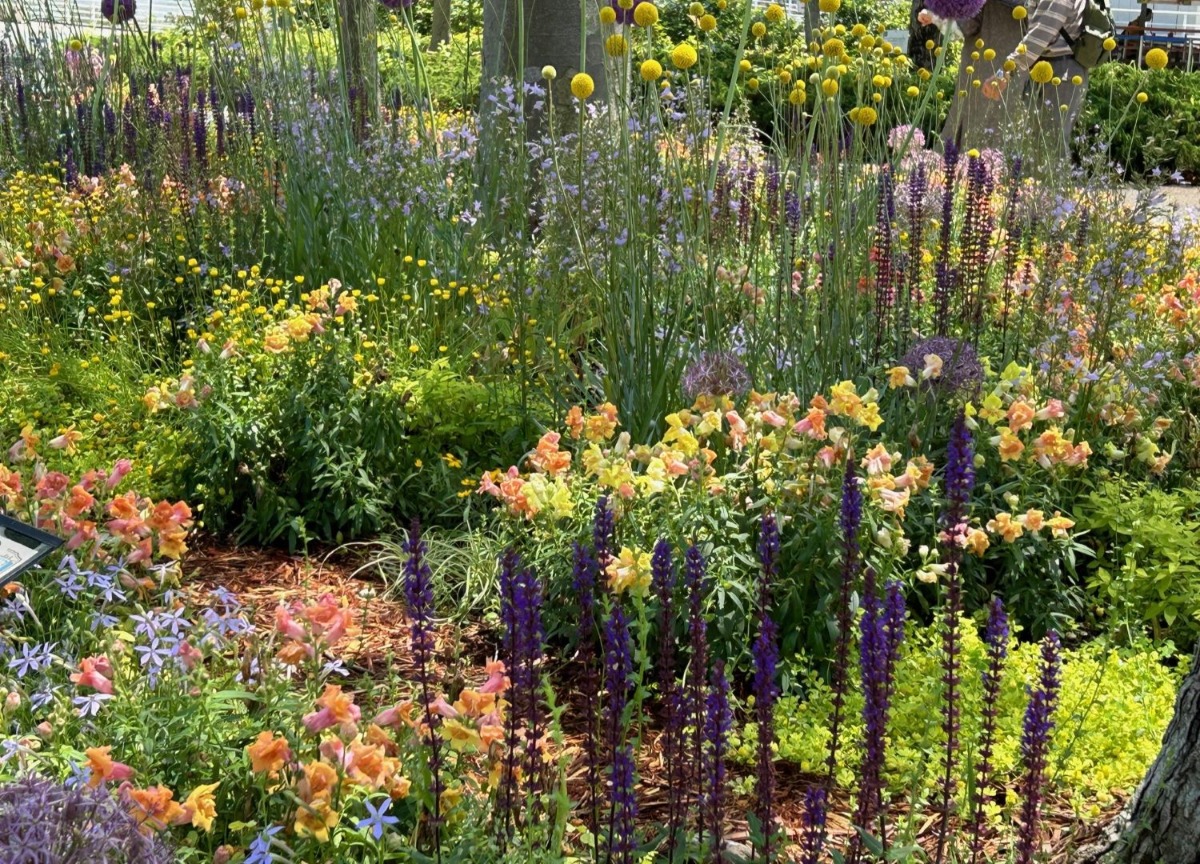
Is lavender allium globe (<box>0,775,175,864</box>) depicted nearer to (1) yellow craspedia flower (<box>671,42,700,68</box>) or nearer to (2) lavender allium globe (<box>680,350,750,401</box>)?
(2) lavender allium globe (<box>680,350,750,401</box>)

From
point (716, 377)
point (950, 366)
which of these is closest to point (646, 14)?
point (716, 377)

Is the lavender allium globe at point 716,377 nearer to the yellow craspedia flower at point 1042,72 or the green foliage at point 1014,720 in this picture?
the green foliage at point 1014,720

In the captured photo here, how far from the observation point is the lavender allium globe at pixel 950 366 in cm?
357

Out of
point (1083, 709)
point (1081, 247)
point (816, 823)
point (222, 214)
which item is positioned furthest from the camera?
point (222, 214)

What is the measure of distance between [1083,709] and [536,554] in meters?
1.37

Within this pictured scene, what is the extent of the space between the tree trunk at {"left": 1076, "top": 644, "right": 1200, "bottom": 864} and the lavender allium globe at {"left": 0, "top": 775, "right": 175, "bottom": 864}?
61.6 inches

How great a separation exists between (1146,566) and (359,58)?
417 cm

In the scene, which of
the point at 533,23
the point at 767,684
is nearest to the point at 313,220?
the point at 533,23

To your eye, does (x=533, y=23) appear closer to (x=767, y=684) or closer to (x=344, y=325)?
(x=344, y=325)

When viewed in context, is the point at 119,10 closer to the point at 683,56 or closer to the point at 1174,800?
the point at 683,56

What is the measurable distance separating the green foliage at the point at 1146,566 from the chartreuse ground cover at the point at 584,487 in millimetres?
15

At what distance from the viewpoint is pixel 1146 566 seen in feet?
11.3

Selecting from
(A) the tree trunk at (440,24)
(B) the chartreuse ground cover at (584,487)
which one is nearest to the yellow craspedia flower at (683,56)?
(B) the chartreuse ground cover at (584,487)

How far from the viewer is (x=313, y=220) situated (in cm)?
533
